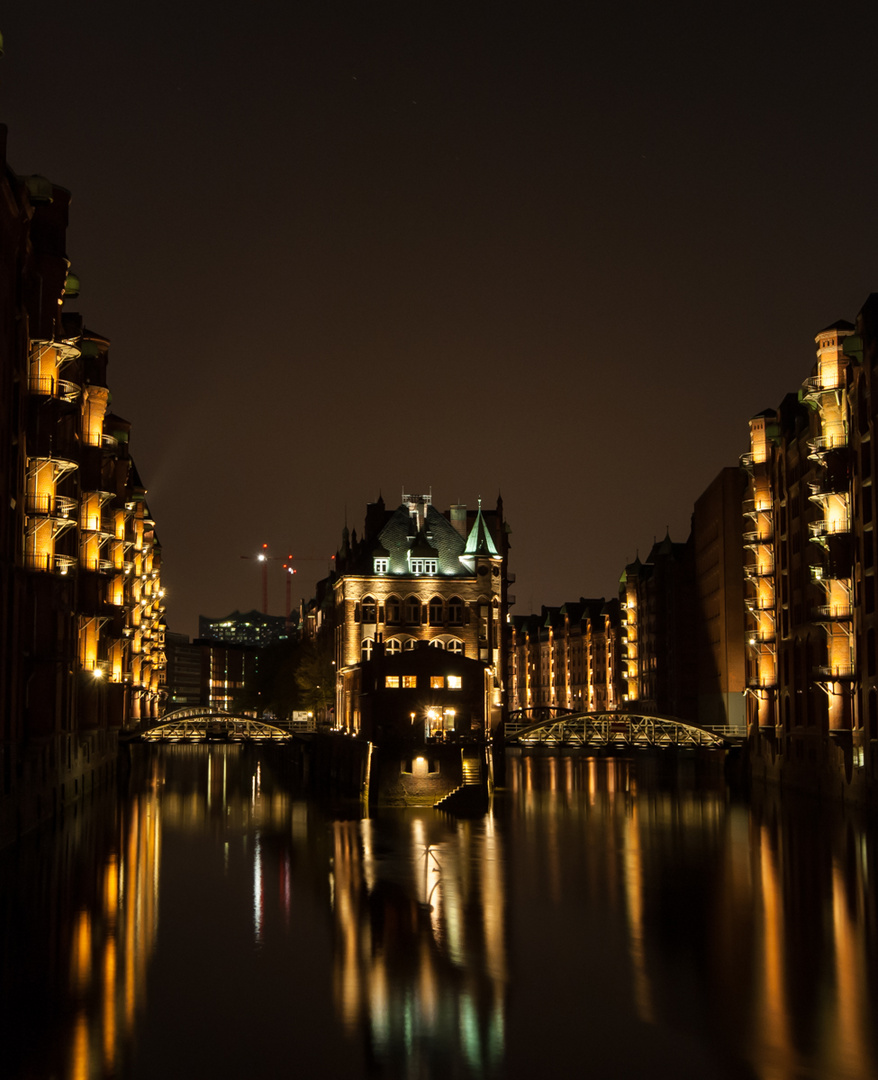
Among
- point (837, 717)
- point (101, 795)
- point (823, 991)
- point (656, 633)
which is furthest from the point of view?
point (656, 633)

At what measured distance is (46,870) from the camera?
43.2 metres

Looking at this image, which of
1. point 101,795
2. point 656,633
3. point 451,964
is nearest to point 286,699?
point 656,633

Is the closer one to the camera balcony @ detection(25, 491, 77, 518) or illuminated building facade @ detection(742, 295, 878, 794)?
balcony @ detection(25, 491, 77, 518)

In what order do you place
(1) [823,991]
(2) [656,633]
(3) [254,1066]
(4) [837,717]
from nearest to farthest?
1. (3) [254,1066]
2. (1) [823,991]
3. (4) [837,717]
4. (2) [656,633]

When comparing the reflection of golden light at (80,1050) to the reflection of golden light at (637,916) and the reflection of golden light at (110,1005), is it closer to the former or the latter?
the reflection of golden light at (110,1005)

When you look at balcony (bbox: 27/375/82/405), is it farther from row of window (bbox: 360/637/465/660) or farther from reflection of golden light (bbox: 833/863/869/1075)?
row of window (bbox: 360/637/465/660)

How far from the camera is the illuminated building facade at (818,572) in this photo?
2405 inches

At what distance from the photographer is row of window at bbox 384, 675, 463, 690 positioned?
280ft

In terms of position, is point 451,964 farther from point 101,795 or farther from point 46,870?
point 101,795

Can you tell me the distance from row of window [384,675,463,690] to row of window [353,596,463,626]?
2433 cm

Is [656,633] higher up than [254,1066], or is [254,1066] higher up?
[656,633]

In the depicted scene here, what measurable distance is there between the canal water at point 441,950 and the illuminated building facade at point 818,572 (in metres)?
7.11

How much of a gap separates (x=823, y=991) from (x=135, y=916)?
20.5 m

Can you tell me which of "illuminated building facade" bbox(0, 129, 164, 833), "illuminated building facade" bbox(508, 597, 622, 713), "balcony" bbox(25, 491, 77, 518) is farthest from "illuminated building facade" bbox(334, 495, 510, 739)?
"balcony" bbox(25, 491, 77, 518)
